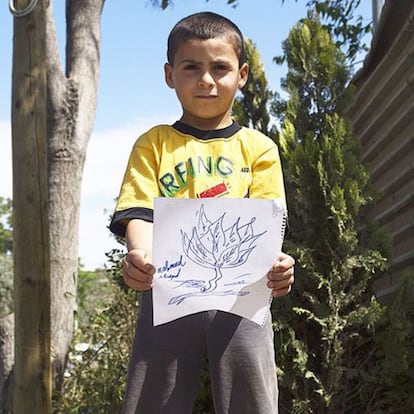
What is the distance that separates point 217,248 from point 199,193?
20cm

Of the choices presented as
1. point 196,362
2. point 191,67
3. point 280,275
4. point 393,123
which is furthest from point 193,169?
point 393,123

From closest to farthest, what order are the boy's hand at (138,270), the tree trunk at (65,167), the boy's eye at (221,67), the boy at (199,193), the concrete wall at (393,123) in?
the boy's hand at (138,270) → the boy at (199,193) → the boy's eye at (221,67) → the concrete wall at (393,123) → the tree trunk at (65,167)

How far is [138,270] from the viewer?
224 cm

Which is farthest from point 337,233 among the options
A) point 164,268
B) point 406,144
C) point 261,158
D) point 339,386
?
point 164,268

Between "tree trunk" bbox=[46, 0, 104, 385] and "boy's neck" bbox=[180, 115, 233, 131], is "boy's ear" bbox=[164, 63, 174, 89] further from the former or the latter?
"tree trunk" bbox=[46, 0, 104, 385]

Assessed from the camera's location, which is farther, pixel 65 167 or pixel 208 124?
pixel 65 167

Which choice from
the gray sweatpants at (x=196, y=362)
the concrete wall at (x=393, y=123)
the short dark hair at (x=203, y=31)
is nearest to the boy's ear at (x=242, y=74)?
the short dark hair at (x=203, y=31)

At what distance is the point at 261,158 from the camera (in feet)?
8.23

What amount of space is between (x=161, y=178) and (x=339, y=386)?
2.17 m

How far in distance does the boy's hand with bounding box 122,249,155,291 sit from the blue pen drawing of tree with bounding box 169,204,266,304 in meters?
0.11

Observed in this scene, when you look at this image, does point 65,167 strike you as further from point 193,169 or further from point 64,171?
point 193,169

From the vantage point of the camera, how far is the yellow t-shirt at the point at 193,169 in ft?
7.92

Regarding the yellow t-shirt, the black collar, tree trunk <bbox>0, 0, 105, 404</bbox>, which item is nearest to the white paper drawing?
the yellow t-shirt

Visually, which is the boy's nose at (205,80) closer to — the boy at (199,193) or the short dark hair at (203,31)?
the boy at (199,193)
